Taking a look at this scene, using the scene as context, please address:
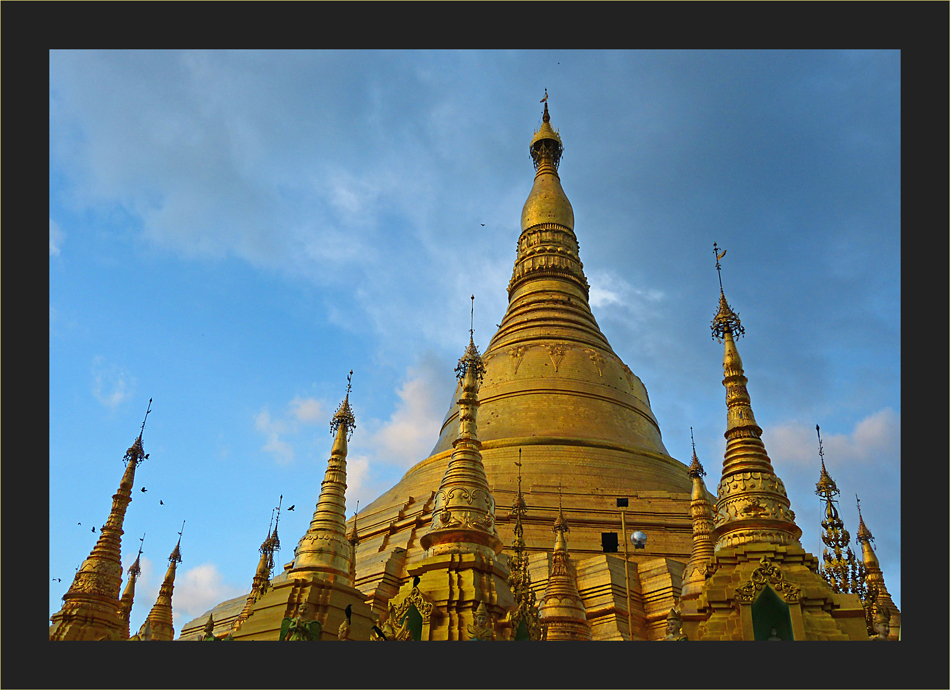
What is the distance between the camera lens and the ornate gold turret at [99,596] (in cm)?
1599

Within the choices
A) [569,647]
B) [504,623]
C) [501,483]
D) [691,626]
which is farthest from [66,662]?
[501,483]

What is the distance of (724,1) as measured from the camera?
7480 mm

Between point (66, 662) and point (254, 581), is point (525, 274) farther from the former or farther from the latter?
point (66, 662)

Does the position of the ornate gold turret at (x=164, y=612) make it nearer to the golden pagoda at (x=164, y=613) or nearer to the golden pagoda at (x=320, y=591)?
the golden pagoda at (x=164, y=613)

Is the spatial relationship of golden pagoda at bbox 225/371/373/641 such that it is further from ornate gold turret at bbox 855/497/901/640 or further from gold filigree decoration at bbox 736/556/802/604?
ornate gold turret at bbox 855/497/901/640

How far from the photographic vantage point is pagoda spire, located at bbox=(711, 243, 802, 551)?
12.4 metres

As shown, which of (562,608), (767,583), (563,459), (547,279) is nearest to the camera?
(767,583)

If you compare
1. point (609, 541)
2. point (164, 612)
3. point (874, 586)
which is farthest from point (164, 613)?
point (874, 586)

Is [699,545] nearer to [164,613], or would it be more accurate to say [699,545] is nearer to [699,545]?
[699,545]

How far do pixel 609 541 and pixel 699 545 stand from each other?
18.0ft

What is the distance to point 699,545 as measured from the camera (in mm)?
19469

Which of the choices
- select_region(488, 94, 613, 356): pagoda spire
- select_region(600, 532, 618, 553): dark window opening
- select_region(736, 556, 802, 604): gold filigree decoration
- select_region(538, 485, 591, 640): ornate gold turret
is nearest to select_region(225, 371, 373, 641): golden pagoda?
select_region(538, 485, 591, 640): ornate gold turret

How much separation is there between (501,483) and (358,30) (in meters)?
21.0

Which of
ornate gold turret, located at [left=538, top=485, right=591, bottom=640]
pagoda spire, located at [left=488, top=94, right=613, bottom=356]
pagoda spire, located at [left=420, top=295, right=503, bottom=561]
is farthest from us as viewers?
pagoda spire, located at [left=488, top=94, right=613, bottom=356]
